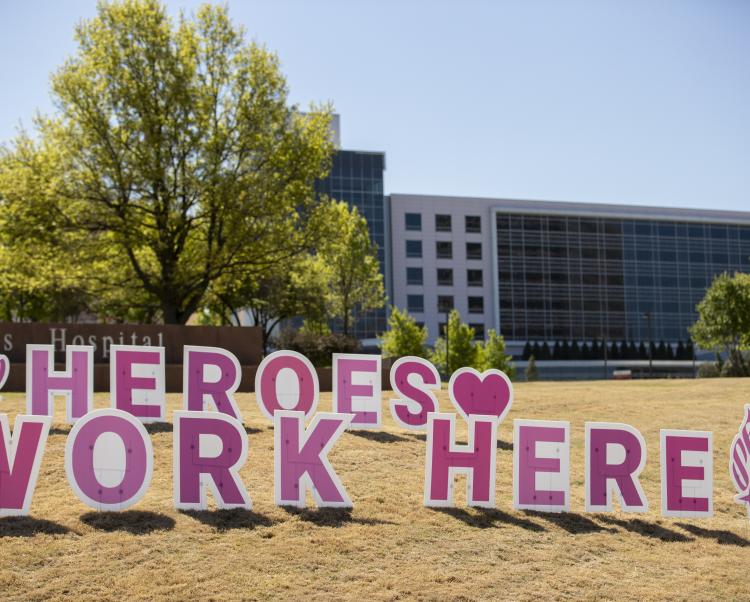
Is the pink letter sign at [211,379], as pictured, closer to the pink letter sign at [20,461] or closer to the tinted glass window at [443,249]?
the pink letter sign at [20,461]

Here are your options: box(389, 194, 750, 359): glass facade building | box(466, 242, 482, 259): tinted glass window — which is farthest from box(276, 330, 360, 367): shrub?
box(466, 242, 482, 259): tinted glass window

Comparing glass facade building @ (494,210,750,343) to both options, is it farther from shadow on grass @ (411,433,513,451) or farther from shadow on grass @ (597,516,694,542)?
shadow on grass @ (597,516,694,542)

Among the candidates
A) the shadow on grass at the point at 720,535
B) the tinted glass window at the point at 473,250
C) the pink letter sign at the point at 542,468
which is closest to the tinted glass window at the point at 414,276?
the tinted glass window at the point at 473,250

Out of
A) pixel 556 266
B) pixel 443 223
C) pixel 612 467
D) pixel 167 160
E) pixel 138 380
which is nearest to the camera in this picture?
pixel 612 467

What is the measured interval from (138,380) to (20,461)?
340cm

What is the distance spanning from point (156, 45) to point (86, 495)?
2454 cm

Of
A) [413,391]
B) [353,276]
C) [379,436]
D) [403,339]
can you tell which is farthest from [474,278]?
[413,391]

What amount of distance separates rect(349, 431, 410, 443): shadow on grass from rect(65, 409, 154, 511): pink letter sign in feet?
18.8

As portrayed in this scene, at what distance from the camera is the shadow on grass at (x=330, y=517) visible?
1048cm

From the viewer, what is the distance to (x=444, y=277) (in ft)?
302

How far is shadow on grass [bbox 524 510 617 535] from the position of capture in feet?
36.7

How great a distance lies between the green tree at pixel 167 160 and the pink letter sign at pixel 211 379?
1887cm

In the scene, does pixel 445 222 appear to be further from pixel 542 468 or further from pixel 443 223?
pixel 542 468

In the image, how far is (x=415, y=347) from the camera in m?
54.0
